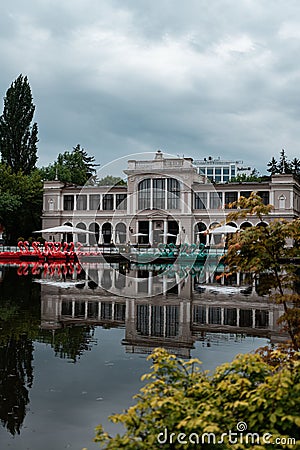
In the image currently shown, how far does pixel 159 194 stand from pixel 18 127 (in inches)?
615

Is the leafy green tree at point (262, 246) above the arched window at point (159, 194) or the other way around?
the other way around

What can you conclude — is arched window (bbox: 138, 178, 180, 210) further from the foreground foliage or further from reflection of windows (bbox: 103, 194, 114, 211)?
the foreground foliage

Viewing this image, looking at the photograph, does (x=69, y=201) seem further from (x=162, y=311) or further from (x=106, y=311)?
(x=162, y=311)

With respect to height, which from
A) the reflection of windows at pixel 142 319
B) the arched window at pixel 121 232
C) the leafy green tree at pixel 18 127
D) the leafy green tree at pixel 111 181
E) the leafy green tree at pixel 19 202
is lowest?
the reflection of windows at pixel 142 319

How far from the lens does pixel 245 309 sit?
13594 mm

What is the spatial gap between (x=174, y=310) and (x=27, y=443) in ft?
28.2

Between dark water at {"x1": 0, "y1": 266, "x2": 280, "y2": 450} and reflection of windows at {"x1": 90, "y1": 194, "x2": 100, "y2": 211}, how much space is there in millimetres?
40491

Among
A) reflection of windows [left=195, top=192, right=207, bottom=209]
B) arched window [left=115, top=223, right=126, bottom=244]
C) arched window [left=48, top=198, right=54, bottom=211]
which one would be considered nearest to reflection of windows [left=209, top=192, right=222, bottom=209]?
reflection of windows [left=195, top=192, right=207, bottom=209]

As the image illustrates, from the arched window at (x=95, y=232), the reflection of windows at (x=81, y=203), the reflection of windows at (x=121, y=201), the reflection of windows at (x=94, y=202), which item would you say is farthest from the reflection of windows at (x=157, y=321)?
the reflection of windows at (x=81, y=203)

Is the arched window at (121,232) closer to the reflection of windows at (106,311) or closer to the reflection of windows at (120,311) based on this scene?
the reflection of windows at (106,311)

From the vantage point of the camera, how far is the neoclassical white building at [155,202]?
52.6 meters

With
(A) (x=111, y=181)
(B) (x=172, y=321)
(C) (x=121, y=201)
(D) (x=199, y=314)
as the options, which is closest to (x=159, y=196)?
(C) (x=121, y=201)

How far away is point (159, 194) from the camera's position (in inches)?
2156

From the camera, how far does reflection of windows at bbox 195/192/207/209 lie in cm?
5434
